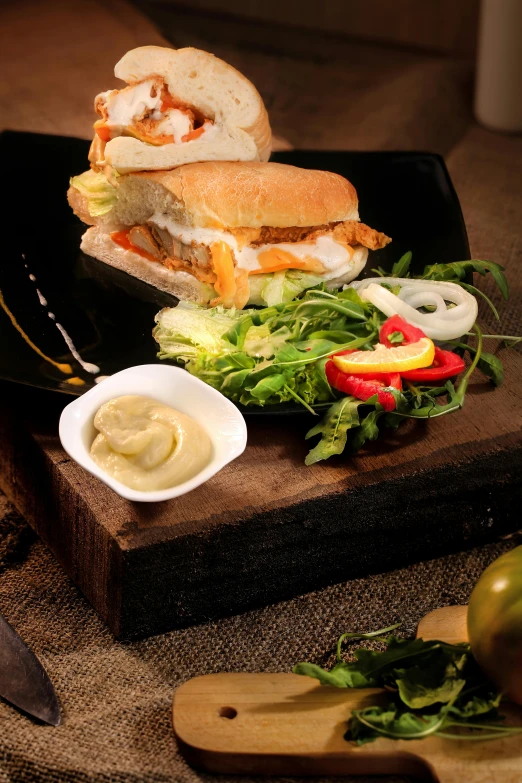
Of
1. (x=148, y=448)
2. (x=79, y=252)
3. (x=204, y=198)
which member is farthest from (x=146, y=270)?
(x=148, y=448)

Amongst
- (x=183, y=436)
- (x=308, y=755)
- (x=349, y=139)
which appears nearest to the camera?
(x=308, y=755)

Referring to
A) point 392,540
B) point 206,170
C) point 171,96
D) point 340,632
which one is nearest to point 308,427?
point 392,540

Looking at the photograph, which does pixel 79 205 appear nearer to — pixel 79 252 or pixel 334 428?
pixel 79 252

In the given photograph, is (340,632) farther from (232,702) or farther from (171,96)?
(171,96)

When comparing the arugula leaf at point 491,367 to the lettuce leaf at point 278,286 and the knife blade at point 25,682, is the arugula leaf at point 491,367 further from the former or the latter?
the knife blade at point 25,682

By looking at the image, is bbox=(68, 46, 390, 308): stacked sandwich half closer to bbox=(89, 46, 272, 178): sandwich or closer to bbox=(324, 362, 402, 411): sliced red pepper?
bbox=(89, 46, 272, 178): sandwich

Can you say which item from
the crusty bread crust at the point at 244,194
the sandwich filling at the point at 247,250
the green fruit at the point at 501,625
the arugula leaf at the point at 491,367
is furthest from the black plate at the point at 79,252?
the green fruit at the point at 501,625
